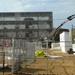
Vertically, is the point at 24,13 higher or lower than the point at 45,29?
higher

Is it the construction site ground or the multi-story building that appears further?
the multi-story building

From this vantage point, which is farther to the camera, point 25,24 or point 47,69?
A: point 25,24

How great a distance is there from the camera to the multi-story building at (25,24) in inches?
2470

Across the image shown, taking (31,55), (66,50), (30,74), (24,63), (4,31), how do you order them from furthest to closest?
(4,31) → (66,50) → (31,55) → (24,63) → (30,74)

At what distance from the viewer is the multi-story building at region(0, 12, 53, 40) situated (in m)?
62.8

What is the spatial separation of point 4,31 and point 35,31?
23.9ft

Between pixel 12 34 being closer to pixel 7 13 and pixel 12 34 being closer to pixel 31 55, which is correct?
pixel 7 13

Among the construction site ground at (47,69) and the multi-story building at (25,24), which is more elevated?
the multi-story building at (25,24)

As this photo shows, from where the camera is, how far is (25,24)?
6438cm

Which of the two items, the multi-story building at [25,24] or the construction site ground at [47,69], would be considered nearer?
the construction site ground at [47,69]

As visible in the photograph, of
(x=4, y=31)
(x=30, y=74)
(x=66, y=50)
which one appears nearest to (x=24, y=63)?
(x=30, y=74)

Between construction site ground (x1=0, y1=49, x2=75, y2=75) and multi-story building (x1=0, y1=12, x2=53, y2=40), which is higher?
multi-story building (x1=0, y1=12, x2=53, y2=40)

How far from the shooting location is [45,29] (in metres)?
63.0

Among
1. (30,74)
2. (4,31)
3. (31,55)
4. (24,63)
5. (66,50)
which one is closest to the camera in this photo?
(30,74)
